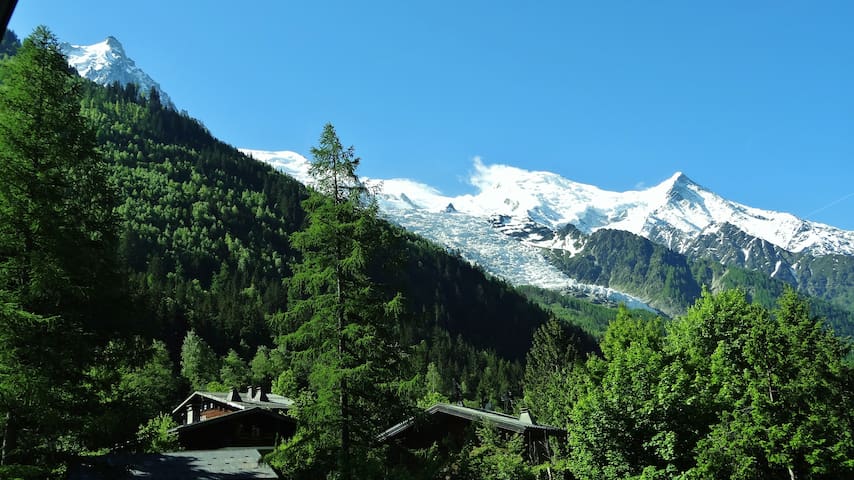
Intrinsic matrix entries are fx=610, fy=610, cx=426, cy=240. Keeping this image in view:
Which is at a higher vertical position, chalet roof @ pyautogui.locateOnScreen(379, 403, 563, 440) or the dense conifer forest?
the dense conifer forest

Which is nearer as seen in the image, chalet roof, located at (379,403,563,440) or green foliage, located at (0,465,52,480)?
green foliage, located at (0,465,52,480)

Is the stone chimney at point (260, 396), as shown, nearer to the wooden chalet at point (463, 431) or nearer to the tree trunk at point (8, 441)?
the wooden chalet at point (463, 431)

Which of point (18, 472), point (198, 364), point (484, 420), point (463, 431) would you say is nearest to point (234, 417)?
point (463, 431)

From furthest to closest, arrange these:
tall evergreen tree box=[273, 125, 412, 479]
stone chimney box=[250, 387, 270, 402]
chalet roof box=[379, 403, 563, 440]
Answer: stone chimney box=[250, 387, 270, 402], chalet roof box=[379, 403, 563, 440], tall evergreen tree box=[273, 125, 412, 479]

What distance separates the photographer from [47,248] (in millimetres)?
14102

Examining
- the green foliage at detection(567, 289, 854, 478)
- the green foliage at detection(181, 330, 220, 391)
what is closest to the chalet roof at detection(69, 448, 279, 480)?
the green foliage at detection(567, 289, 854, 478)

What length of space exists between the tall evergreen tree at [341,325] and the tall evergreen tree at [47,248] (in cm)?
651

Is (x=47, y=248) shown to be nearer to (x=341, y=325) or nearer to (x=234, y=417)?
(x=341, y=325)

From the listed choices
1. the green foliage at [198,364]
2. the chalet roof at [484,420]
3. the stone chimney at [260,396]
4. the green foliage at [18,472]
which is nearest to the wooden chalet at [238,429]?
the stone chimney at [260,396]

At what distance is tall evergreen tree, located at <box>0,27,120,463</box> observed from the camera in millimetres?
13281

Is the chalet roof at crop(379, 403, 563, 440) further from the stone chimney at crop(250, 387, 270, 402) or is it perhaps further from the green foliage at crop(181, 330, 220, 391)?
the green foliage at crop(181, 330, 220, 391)

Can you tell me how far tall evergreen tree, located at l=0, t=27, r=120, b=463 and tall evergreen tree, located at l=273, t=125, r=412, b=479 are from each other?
6509 millimetres

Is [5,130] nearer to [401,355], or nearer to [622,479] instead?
[401,355]

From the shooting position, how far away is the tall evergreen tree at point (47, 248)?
13281mm
